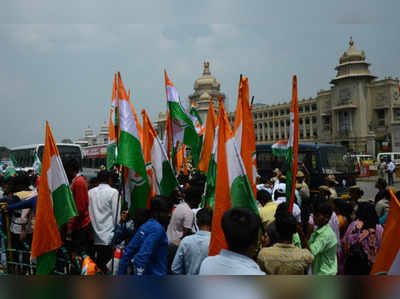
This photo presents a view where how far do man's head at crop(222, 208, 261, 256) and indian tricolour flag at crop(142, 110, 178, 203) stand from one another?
2.32 metres

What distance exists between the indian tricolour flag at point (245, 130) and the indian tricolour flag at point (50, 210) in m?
1.92

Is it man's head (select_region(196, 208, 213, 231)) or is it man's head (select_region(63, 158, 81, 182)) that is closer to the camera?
man's head (select_region(196, 208, 213, 231))

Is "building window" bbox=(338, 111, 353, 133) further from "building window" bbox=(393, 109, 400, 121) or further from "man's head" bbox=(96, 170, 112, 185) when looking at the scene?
"man's head" bbox=(96, 170, 112, 185)

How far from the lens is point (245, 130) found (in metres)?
3.84

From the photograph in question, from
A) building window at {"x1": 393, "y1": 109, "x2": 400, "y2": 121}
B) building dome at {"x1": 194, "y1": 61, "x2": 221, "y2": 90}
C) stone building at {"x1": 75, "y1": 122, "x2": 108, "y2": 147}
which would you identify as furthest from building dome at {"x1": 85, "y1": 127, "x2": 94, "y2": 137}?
building window at {"x1": 393, "y1": 109, "x2": 400, "y2": 121}

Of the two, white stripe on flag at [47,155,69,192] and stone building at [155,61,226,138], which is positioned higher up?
stone building at [155,61,226,138]

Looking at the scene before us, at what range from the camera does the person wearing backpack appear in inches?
129

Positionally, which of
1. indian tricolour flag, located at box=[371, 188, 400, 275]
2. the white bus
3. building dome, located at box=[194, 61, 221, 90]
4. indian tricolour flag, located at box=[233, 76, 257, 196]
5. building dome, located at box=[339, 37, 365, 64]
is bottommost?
indian tricolour flag, located at box=[371, 188, 400, 275]

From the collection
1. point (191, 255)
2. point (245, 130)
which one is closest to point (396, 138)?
point (245, 130)

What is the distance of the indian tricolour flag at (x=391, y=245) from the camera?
2059 millimetres

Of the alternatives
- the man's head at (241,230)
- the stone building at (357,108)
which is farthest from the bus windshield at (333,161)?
the stone building at (357,108)

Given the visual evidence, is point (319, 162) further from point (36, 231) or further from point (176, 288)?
point (176, 288)

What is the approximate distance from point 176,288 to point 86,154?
2485 centimetres

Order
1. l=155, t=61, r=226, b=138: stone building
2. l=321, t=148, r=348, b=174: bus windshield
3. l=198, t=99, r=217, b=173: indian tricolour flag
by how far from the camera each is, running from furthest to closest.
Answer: l=155, t=61, r=226, b=138: stone building, l=321, t=148, r=348, b=174: bus windshield, l=198, t=99, r=217, b=173: indian tricolour flag
